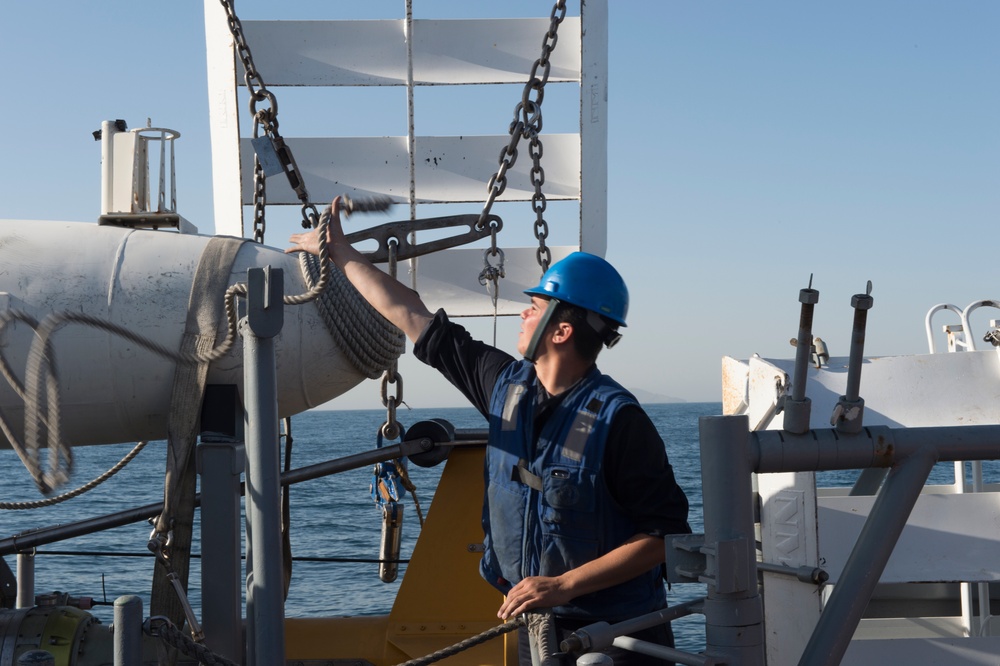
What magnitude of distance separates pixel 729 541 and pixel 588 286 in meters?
1.03

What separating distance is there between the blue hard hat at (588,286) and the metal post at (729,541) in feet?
2.93

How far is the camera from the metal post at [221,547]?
298cm

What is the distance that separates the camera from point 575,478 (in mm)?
2371

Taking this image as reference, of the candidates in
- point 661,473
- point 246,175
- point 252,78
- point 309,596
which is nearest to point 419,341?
point 661,473

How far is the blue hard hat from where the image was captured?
8.38ft

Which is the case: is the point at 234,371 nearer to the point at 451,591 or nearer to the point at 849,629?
the point at 451,591

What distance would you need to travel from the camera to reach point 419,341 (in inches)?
113

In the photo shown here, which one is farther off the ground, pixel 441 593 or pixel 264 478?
pixel 264 478

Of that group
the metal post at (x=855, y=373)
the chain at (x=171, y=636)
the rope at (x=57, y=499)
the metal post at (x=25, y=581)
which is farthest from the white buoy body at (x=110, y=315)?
the metal post at (x=855, y=373)

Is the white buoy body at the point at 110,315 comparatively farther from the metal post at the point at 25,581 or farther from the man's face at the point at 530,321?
the man's face at the point at 530,321

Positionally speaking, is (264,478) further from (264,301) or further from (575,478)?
(575,478)

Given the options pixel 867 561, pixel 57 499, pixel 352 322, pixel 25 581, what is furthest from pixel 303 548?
pixel 867 561

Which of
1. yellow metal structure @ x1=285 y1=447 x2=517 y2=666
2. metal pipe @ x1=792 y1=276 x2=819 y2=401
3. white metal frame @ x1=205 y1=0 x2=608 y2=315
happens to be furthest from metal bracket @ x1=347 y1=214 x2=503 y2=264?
metal pipe @ x1=792 y1=276 x2=819 y2=401

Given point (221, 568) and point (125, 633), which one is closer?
point (125, 633)
